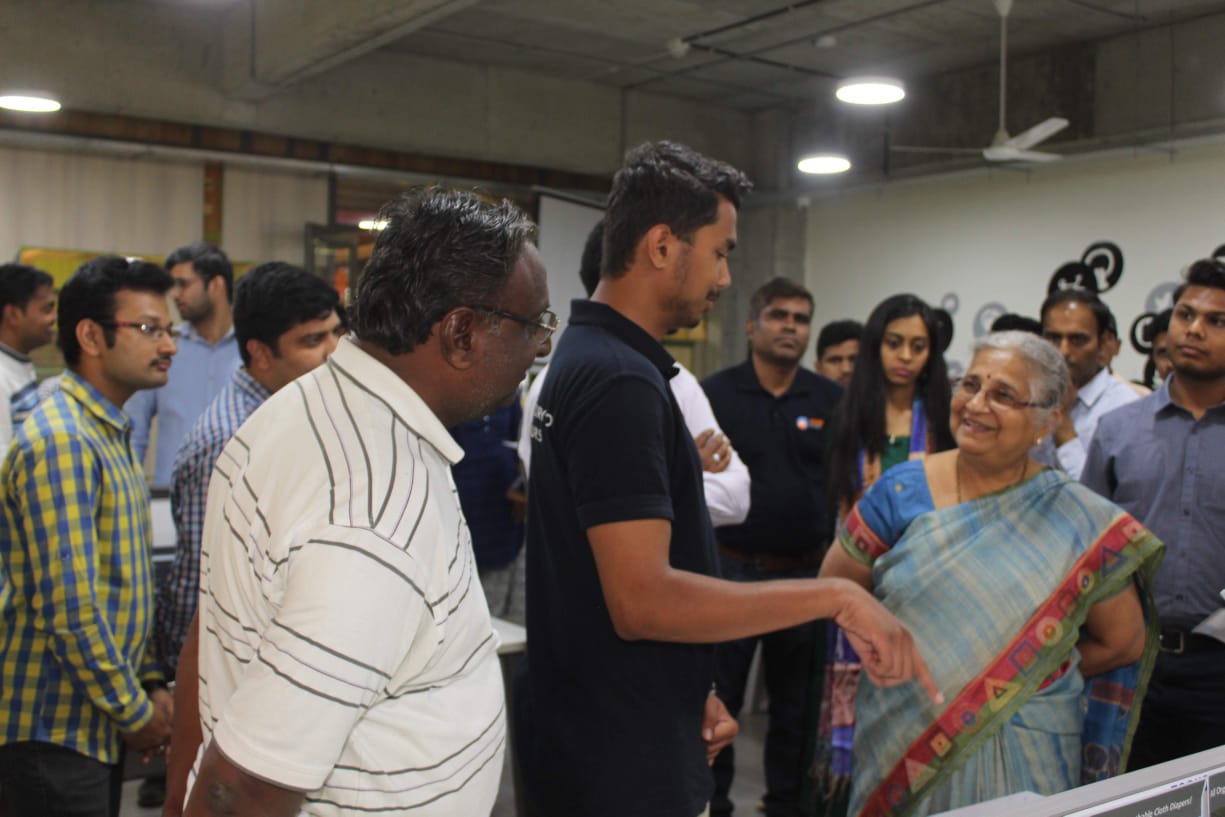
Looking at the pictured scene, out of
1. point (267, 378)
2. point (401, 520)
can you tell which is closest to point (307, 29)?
point (267, 378)

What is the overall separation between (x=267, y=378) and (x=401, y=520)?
1515mm

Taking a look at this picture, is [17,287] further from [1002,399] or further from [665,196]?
[1002,399]

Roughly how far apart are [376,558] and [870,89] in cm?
481

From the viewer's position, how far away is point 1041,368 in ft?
7.20

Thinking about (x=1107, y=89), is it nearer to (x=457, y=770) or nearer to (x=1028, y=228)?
(x=1028, y=228)

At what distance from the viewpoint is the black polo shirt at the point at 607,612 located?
154cm

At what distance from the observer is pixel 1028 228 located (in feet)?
24.0

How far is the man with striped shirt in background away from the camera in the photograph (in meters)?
1.86

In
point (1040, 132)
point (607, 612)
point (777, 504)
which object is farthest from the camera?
point (1040, 132)

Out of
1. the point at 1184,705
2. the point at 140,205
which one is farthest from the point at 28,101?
the point at 1184,705

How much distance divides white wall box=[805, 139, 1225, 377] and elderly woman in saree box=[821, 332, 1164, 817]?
493cm

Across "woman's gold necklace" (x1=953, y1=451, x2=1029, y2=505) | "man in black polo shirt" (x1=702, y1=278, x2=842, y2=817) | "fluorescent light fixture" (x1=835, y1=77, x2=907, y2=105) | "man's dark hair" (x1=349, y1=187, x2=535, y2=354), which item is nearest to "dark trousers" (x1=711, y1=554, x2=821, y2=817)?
"man in black polo shirt" (x1=702, y1=278, x2=842, y2=817)

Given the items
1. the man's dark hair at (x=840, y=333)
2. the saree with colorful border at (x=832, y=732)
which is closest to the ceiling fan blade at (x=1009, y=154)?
the man's dark hair at (x=840, y=333)

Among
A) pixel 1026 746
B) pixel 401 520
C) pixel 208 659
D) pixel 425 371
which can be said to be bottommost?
pixel 1026 746
